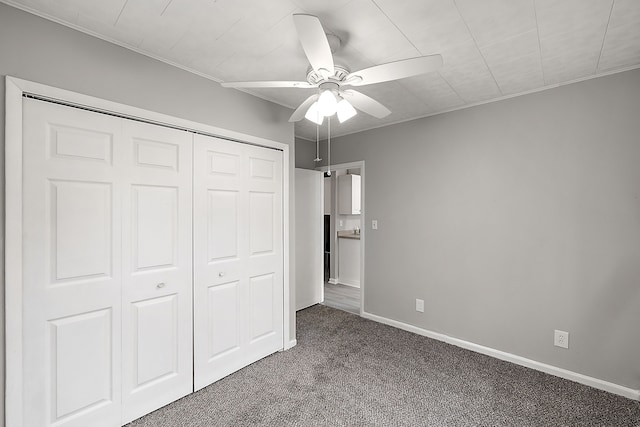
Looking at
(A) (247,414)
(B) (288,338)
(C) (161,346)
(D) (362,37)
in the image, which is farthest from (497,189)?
(C) (161,346)

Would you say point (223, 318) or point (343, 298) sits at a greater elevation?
point (223, 318)

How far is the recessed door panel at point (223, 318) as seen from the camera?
226cm

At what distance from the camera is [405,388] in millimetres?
2205

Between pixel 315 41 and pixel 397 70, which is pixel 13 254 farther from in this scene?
pixel 397 70

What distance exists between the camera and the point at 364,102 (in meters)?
1.87

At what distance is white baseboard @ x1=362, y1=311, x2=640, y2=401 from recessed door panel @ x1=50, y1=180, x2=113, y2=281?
290cm

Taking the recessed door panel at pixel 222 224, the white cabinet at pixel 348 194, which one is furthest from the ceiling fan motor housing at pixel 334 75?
the white cabinet at pixel 348 194

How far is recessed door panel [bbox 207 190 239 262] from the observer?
2.25m

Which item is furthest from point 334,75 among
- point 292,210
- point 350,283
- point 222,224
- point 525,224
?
point 350,283

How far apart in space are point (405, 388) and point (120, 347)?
1.98 m

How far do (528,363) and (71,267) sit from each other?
343 centimetres

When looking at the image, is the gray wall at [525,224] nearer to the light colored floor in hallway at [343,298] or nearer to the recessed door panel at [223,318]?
the light colored floor in hallway at [343,298]

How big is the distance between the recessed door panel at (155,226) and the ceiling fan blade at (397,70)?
4.66 ft

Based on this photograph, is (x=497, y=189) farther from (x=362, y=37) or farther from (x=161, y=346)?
(x=161, y=346)
